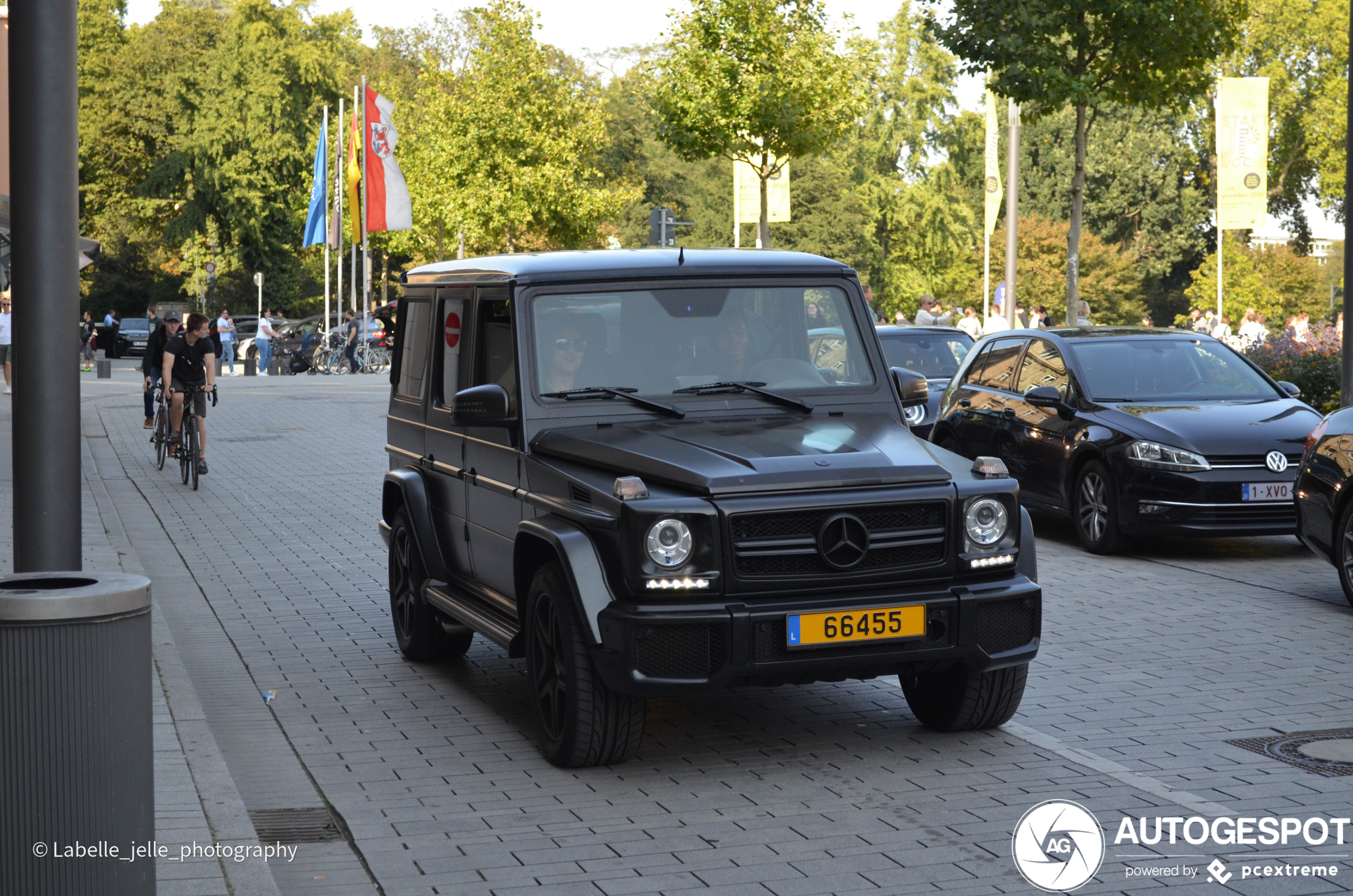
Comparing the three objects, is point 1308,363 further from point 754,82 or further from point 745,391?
point 754,82

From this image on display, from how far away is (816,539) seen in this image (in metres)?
5.53

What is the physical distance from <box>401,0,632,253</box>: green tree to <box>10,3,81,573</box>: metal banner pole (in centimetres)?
4446

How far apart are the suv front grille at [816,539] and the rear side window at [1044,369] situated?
6739 millimetres

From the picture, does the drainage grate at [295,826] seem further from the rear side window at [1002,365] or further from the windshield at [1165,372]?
the rear side window at [1002,365]

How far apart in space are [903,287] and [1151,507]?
62990 millimetres

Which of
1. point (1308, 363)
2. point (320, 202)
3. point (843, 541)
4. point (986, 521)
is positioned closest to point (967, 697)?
point (986, 521)

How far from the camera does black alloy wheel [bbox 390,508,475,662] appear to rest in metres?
7.77

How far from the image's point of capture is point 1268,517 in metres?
10.8

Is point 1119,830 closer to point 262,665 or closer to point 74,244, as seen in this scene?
point 74,244

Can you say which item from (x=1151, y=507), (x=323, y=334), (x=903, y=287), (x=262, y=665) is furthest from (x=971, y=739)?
(x=903, y=287)

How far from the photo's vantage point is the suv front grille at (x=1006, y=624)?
5.72 metres

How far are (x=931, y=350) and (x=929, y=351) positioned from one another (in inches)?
1.0

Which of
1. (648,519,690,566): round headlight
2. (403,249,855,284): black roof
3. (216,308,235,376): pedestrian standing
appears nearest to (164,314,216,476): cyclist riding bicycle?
(403,249,855,284): black roof

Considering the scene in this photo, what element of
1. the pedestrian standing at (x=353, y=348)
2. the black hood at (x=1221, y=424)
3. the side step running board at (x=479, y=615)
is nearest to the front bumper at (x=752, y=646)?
the side step running board at (x=479, y=615)
